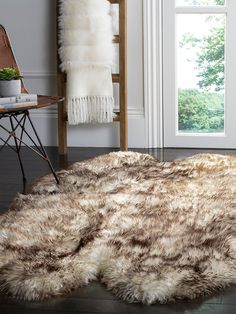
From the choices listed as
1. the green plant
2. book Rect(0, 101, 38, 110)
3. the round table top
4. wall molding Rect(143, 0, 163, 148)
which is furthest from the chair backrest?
wall molding Rect(143, 0, 163, 148)

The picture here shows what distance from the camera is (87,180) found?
362cm

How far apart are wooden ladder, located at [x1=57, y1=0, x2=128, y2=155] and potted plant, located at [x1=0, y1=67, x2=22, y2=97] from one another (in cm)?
132

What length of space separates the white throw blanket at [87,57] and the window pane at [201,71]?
1.68 feet

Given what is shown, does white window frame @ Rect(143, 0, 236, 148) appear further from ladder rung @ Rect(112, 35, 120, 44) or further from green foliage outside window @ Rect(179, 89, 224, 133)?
ladder rung @ Rect(112, 35, 120, 44)

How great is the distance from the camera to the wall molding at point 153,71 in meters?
4.65

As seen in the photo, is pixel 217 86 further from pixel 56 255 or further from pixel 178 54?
pixel 56 255

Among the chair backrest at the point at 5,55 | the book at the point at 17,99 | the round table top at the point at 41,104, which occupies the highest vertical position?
the chair backrest at the point at 5,55

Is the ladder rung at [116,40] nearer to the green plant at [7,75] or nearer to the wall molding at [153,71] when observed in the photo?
the wall molding at [153,71]

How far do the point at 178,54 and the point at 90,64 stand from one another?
0.63 metres

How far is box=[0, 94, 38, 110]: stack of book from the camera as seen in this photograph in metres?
3.23

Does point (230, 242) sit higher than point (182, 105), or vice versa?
point (182, 105)

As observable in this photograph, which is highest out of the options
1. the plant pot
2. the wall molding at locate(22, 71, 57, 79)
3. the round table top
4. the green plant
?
the wall molding at locate(22, 71, 57, 79)

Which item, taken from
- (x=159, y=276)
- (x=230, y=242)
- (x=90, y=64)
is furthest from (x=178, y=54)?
(x=159, y=276)

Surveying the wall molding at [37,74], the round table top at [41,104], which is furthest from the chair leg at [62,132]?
the round table top at [41,104]
